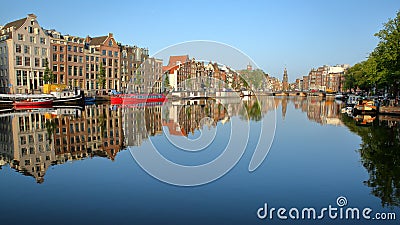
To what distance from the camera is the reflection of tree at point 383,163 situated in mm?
9508

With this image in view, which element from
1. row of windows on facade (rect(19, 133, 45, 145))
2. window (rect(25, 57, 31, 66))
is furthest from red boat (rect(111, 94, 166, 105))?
row of windows on facade (rect(19, 133, 45, 145))

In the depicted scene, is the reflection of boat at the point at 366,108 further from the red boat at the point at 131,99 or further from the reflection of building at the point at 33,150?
the reflection of building at the point at 33,150

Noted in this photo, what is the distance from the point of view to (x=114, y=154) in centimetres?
1510

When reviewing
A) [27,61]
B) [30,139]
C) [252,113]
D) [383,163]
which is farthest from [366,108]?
[27,61]

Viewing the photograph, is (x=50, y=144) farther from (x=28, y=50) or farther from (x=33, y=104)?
(x=28, y=50)

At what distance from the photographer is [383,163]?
43.2 feet

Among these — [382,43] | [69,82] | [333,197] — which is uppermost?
[382,43]

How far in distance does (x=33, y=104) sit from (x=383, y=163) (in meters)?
48.2

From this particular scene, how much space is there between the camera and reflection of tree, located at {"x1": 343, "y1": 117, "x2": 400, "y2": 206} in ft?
31.2

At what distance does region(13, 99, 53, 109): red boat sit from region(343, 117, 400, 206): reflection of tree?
45.4 meters

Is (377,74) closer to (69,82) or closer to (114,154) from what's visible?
(114,154)

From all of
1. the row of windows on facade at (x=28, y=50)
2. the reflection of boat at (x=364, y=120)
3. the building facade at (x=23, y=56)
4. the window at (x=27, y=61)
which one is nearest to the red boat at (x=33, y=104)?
the building facade at (x=23, y=56)

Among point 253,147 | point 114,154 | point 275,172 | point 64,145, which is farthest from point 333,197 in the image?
point 64,145

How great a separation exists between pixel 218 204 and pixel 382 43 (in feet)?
145
